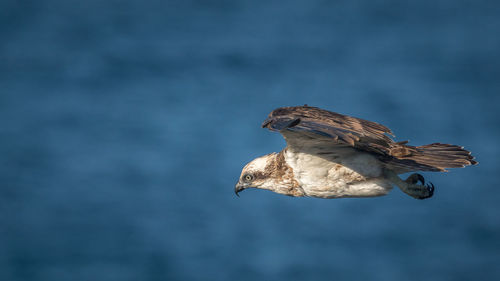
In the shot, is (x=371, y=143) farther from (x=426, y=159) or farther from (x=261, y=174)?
(x=261, y=174)

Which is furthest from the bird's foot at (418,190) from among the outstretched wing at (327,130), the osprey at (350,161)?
the outstretched wing at (327,130)

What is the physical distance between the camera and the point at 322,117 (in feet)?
26.6

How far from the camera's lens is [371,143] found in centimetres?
777

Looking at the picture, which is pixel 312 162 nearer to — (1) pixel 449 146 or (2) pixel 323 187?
(2) pixel 323 187

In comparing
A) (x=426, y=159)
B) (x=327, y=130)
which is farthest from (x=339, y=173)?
(x=327, y=130)

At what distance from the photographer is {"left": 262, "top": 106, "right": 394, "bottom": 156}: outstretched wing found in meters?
7.09

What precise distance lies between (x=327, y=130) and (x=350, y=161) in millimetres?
1361

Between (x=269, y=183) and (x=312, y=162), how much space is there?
35.3 inches

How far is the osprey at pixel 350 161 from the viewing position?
307 inches

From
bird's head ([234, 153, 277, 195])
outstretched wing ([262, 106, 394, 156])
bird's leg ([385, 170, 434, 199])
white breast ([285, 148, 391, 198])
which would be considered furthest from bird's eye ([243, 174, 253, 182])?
bird's leg ([385, 170, 434, 199])

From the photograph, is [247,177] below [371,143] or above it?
above

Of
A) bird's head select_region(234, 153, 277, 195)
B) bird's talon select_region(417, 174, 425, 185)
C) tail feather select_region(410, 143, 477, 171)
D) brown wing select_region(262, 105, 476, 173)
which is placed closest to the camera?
→ brown wing select_region(262, 105, 476, 173)

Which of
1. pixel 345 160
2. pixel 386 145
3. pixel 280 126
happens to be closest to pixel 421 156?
pixel 386 145

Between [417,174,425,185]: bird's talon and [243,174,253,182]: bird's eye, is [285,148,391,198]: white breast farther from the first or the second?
[243,174,253,182]: bird's eye
